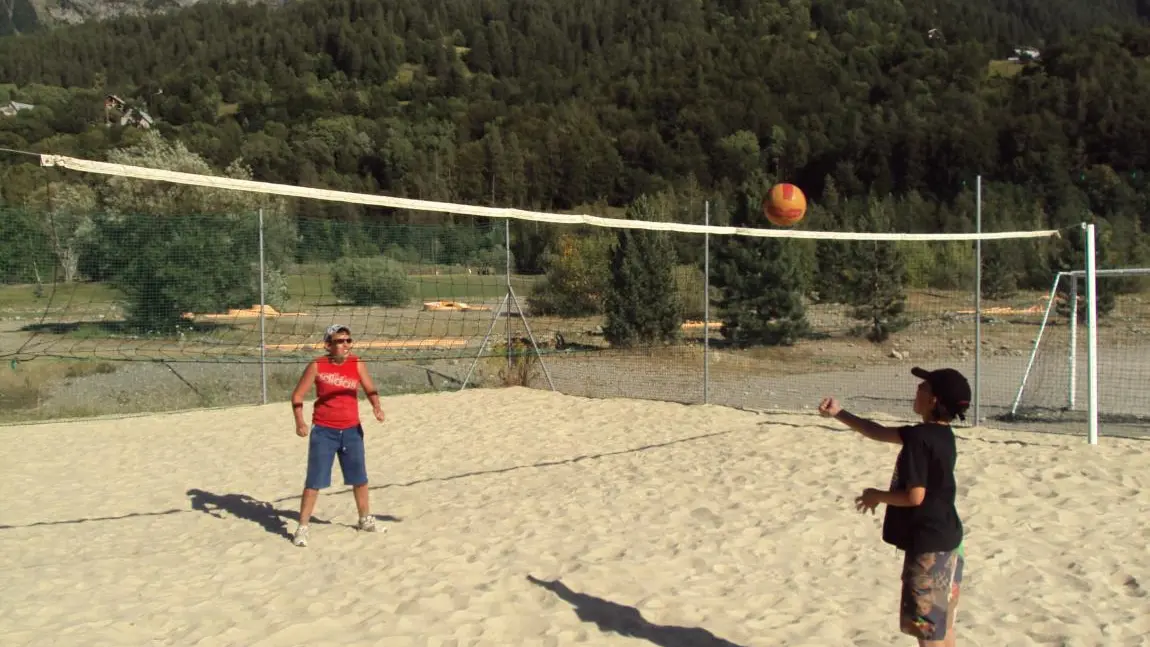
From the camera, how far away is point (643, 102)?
4065 inches

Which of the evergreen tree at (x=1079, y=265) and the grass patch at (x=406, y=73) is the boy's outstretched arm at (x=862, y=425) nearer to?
the evergreen tree at (x=1079, y=265)

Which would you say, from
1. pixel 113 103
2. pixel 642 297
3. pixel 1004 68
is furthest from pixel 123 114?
pixel 1004 68

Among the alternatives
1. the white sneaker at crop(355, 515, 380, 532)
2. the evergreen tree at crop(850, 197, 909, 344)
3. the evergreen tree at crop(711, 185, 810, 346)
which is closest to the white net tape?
the white sneaker at crop(355, 515, 380, 532)

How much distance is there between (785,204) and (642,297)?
7055 millimetres

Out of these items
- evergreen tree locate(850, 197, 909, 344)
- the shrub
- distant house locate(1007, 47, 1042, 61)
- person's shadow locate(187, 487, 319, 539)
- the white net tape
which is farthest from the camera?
distant house locate(1007, 47, 1042, 61)

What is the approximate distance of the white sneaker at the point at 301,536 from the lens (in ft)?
17.0

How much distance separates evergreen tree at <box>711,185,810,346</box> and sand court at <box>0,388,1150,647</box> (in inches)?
301

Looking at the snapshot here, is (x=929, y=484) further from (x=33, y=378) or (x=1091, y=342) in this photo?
(x=33, y=378)

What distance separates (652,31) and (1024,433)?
128m

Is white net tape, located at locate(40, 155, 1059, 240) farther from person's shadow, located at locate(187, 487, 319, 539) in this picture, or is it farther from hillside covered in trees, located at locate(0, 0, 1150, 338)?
hillside covered in trees, located at locate(0, 0, 1150, 338)

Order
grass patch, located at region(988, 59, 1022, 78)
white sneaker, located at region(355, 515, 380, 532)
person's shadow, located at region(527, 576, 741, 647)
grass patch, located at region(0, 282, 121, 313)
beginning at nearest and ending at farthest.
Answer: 1. person's shadow, located at region(527, 576, 741, 647)
2. white sneaker, located at region(355, 515, 380, 532)
3. grass patch, located at region(0, 282, 121, 313)
4. grass patch, located at region(988, 59, 1022, 78)

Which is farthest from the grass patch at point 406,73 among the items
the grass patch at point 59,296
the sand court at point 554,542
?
the sand court at point 554,542

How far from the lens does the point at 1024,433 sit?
8.33 meters

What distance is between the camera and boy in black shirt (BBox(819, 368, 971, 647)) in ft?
10.0
